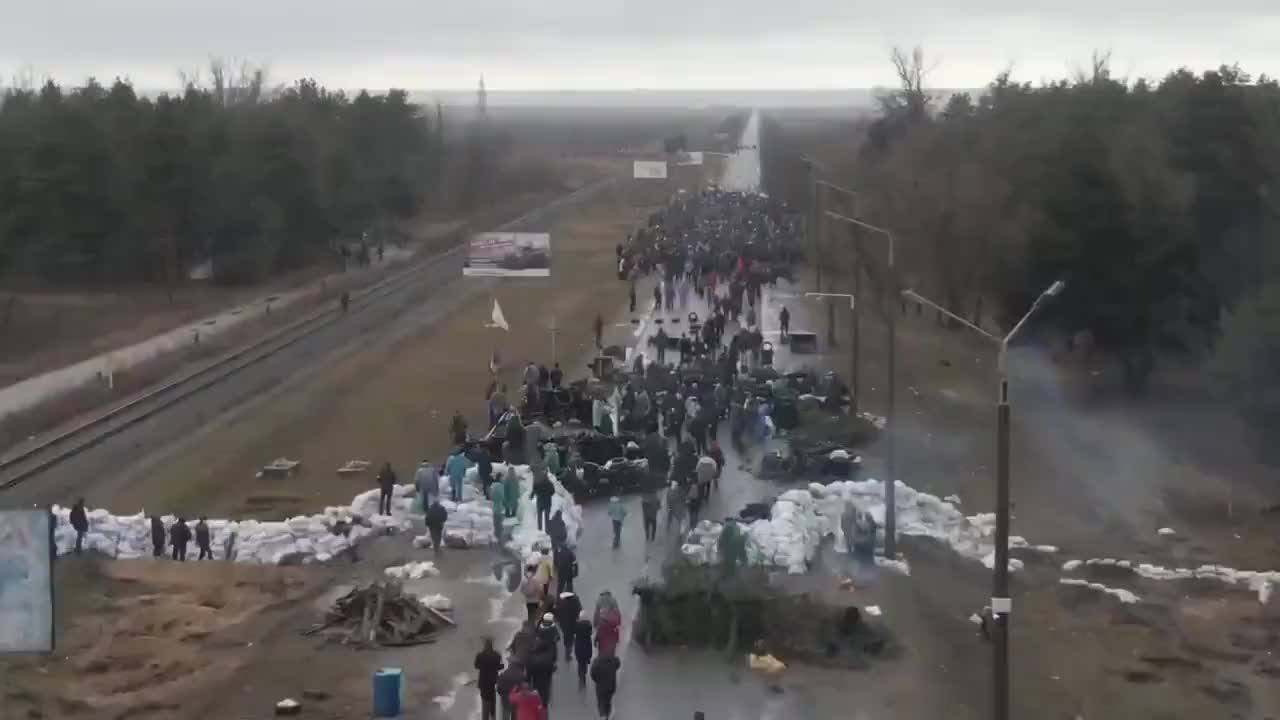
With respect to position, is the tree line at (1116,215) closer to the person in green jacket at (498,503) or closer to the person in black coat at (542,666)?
the person in green jacket at (498,503)

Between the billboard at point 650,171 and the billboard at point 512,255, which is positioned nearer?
the billboard at point 512,255

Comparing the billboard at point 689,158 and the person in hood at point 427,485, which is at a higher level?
the billboard at point 689,158

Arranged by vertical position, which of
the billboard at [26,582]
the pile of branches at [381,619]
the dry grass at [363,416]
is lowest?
the dry grass at [363,416]

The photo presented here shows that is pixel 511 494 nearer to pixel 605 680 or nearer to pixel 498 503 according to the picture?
pixel 498 503

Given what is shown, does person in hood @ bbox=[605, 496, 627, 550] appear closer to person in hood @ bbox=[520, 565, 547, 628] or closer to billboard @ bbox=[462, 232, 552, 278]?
person in hood @ bbox=[520, 565, 547, 628]

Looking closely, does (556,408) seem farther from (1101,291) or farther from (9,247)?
(9,247)

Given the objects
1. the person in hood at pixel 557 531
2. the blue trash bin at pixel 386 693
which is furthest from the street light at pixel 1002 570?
the person in hood at pixel 557 531
